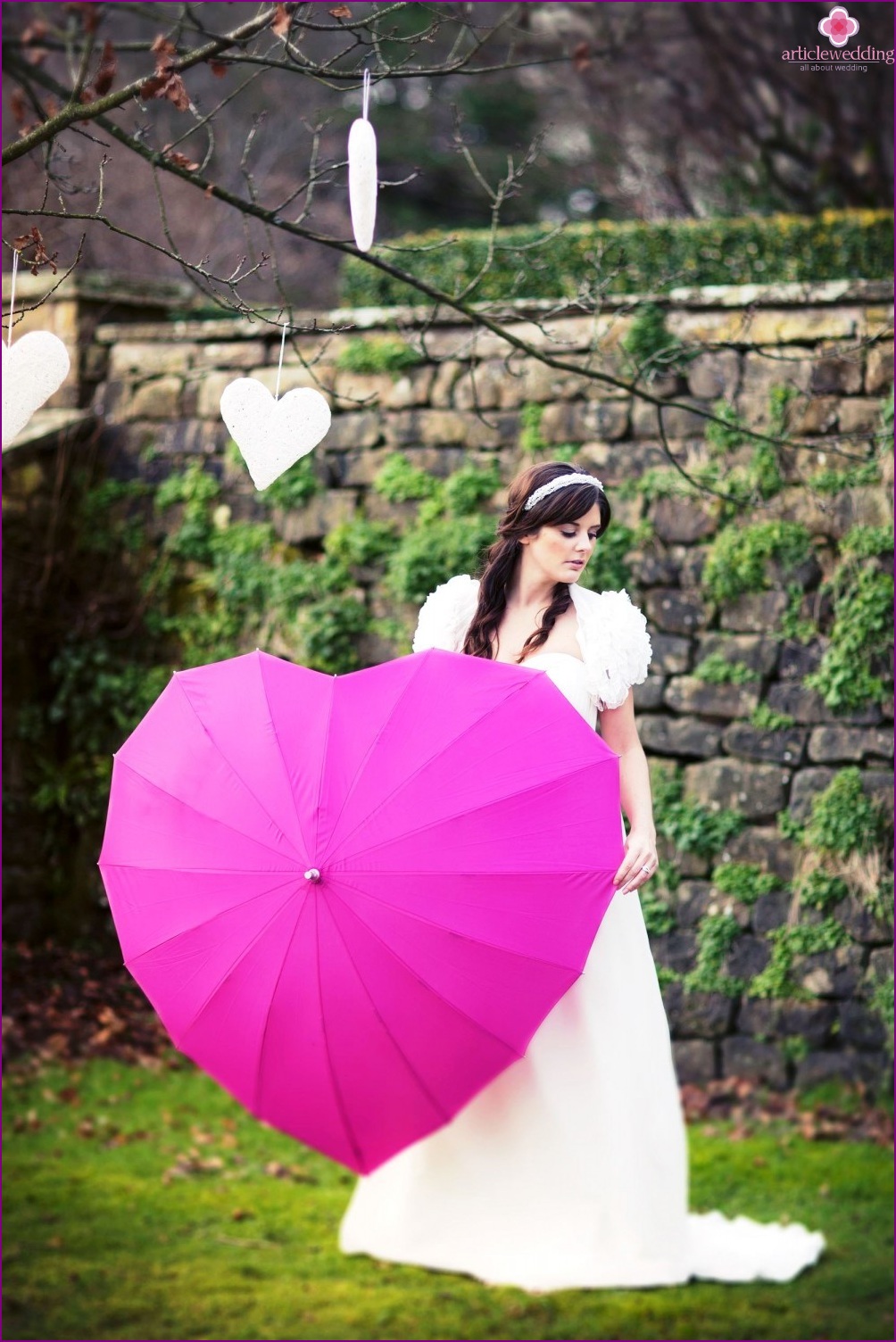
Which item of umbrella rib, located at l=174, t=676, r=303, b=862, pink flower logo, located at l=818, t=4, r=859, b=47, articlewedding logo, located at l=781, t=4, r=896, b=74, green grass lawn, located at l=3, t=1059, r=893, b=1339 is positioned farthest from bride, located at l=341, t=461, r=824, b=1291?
pink flower logo, located at l=818, t=4, r=859, b=47

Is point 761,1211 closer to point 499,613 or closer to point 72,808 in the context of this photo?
point 499,613

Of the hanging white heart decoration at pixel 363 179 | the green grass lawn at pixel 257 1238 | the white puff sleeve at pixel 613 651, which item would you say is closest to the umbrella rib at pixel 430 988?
the white puff sleeve at pixel 613 651

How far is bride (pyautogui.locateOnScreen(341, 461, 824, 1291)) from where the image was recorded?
280cm

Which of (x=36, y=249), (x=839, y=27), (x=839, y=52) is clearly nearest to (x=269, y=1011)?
(x=36, y=249)

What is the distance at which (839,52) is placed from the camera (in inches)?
267

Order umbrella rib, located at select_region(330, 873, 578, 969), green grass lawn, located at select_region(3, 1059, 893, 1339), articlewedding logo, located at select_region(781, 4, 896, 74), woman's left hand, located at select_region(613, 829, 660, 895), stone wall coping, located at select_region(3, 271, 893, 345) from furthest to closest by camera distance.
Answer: stone wall coping, located at select_region(3, 271, 893, 345)
articlewedding logo, located at select_region(781, 4, 896, 74)
green grass lawn, located at select_region(3, 1059, 893, 1339)
woman's left hand, located at select_region(613, 829, 660, 895)
umbrella rib, located at select_region(330, 873, 578, 969)

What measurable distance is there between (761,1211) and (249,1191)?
1711 mm

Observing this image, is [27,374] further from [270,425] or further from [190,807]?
[190,807]

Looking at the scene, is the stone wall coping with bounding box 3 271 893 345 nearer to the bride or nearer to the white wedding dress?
the bride

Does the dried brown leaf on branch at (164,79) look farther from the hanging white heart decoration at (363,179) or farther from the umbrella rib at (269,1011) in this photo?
the umbrella rib at (269,1011)

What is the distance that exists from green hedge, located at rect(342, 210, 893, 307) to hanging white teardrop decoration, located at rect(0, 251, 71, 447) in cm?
319

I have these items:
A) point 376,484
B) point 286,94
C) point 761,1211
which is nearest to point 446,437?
point 376,484

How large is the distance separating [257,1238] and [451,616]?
2471mm

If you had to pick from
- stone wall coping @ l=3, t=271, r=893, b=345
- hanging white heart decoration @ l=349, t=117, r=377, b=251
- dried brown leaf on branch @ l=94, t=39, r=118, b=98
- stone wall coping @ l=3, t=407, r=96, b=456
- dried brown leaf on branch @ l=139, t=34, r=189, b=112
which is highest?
stone wall coping @ l=3, t=271, r=893, b=345
